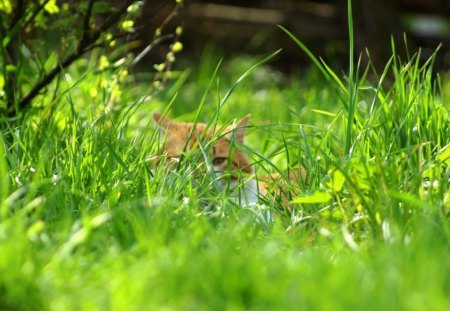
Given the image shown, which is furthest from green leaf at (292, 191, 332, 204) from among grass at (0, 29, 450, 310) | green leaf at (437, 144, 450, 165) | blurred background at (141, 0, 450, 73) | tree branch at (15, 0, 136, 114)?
blurred background at (141, 0, 450, 73)

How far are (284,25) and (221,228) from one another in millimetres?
5651

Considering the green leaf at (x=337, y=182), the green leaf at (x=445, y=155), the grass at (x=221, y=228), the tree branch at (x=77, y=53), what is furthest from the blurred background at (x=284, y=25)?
the green leaf at (x=337, y=182)

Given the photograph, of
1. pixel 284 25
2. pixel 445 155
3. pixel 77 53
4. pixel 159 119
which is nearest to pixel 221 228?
pixel 445 155

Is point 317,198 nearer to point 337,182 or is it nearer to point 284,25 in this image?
point 337,182

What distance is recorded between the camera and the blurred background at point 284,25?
7.91 metres

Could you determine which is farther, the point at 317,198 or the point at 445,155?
the point at 445,155

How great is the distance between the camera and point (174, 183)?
2.73m

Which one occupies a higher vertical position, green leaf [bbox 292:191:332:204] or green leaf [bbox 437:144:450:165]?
green leaf [bbox 292:191:332:204]

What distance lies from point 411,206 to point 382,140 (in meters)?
0.54

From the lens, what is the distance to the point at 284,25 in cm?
784

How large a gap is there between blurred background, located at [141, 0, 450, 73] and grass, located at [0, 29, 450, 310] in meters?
4.69

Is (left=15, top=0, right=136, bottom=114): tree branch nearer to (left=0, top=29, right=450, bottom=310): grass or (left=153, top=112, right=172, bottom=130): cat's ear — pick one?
(left=0, top=29, right=450, bottom=310): grass

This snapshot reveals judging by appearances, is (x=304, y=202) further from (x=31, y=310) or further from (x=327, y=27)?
(x=327, y=27)

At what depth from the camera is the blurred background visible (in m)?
7.91
